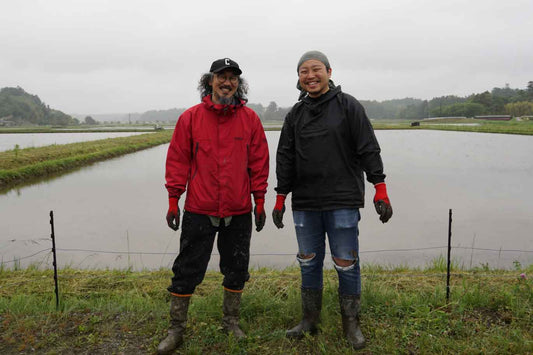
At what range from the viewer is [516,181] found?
1006 cm

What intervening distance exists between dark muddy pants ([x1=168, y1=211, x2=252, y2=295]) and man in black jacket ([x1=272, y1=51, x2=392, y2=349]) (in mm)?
403

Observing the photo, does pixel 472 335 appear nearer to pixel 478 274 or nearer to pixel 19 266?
pixel 478 274

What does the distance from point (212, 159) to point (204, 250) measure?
2.03 ft

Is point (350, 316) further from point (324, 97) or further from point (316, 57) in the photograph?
point (316, 57)

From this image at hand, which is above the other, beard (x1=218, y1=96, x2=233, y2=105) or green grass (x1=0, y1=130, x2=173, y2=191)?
beard (x1=218, y1=96, x2=233, y2=105)

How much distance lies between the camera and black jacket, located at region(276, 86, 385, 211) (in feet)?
8.12

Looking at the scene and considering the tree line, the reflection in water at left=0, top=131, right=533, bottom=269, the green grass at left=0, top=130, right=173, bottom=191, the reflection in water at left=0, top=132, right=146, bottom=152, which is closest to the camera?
the reflection in water at left=0, top=131, right=533, bottom=269

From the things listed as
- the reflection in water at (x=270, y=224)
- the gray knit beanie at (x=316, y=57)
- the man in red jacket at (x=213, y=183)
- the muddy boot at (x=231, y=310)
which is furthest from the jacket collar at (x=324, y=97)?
the reflection in water at (x=270, y=224)

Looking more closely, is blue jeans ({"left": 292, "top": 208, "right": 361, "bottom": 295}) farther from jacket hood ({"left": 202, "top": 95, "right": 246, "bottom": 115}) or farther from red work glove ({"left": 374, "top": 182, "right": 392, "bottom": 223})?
jacket hood ({"left": 202, "top": 95, "right": 246, "bottom": 115})

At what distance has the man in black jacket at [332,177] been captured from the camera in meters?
2.48

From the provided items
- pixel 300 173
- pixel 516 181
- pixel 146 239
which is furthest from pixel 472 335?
pixel 516 181

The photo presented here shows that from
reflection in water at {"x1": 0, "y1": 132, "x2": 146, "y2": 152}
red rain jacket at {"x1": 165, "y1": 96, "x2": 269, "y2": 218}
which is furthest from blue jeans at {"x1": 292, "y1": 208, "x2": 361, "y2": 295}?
reflection in water at {"x1": 0, "y1": 132, "x2": 146, "y2": 152}

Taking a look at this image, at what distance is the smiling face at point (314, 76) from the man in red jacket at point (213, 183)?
0.44m

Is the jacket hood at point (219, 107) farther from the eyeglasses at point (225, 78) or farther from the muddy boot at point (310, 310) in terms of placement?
the muddy boot at point (310, 310)
